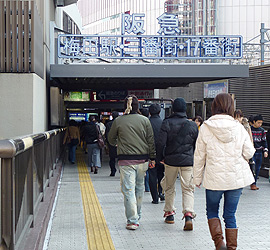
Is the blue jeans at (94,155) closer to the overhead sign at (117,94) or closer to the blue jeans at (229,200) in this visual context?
the overhead sign at (117,94)

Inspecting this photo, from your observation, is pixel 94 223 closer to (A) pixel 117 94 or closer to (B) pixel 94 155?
(B) pixel 94 155

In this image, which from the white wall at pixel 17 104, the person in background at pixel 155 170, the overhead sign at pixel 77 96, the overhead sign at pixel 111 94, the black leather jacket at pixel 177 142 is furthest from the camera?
the overhead sign at pixel 77 96

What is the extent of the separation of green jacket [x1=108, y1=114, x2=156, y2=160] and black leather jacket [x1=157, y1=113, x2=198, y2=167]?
0.57 ft

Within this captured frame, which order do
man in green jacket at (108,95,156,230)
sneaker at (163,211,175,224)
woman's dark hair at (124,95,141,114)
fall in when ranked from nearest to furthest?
man in green jacket at (108,95,156,230) → woman's dark hair at (124,95,141,114) → sneaker at (163,211,175,224)

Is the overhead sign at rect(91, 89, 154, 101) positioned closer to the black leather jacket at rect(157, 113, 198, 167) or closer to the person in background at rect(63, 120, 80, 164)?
the person in background at rect(63, 120, 80, 164)

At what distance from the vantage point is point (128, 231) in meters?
7.36

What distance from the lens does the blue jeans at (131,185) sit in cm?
747

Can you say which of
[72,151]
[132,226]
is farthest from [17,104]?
[72,151]

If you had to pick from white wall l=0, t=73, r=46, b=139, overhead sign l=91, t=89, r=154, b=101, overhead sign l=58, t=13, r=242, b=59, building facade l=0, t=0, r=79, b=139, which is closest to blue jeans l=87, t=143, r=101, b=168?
overhead sign l=58, t=13, r=242, b=59

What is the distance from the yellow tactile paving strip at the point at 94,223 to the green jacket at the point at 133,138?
102 centimetres

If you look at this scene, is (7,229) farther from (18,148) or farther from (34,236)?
(34,236)

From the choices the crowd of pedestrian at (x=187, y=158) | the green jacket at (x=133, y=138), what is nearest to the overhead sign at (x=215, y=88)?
the crowd of pedestrian at (x=187, y=158)

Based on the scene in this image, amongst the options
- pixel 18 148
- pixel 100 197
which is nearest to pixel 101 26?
pixel 100 197

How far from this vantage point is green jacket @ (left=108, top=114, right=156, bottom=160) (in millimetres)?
7594
